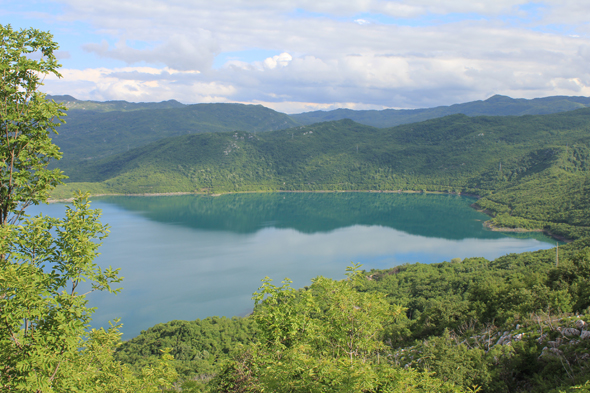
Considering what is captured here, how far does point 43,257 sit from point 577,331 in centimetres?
1382

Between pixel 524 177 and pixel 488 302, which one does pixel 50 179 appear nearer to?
pixel 488 302

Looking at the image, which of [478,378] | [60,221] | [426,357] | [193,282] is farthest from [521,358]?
[193,282]

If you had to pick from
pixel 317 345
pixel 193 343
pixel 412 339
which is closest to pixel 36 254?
pixel 317 345

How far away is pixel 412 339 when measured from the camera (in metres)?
21.1

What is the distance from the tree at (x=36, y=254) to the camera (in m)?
4.80

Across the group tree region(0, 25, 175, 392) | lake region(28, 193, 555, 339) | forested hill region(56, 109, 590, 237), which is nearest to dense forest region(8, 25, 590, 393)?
tree region(0, 25, 175, 392)

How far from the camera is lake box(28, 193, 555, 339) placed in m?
42.5

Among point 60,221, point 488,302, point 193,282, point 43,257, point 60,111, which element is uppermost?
point 60,111

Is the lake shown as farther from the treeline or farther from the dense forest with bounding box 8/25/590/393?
the treeline

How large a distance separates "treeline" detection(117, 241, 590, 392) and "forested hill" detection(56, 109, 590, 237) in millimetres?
83553

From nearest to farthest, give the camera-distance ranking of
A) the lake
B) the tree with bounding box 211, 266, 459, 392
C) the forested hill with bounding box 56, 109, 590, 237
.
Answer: the tree with bounding box 211, 266, 459, 392 < the lake < the forested hill with bounding box 56, 109, 590, 237

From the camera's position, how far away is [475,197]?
11906 cm

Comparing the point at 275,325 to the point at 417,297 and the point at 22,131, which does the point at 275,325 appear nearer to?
the point at 22,131

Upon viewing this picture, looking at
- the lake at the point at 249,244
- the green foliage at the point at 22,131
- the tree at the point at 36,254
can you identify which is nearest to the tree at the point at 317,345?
the tree at the point at 36,254
